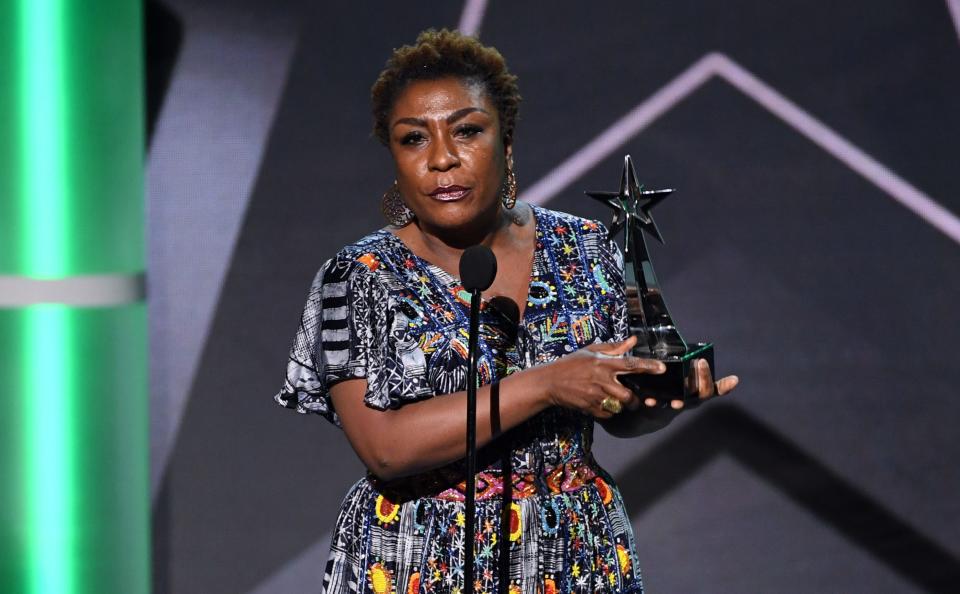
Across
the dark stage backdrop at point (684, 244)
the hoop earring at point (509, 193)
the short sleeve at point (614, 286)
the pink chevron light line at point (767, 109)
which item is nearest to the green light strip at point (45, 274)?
the dark stage backdrop at point (684, 244)

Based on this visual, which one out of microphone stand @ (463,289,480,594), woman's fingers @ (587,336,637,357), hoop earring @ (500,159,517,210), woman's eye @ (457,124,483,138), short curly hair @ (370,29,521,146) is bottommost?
microphone stand @ (463,289,480,594)

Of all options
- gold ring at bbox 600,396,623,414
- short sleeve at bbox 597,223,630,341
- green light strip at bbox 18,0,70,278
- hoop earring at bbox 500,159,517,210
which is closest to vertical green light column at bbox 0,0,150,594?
green light strip at bbox 18,0,70,278

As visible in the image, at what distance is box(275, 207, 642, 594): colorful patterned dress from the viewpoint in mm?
1482

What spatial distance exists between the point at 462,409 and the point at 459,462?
0.16 m

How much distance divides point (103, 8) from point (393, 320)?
5.59 feet

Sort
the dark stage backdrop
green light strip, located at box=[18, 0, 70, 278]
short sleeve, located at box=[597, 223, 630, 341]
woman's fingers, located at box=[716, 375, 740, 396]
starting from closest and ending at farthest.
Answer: woman's fingers, located at box=[716, 375, 740, 396] → short sleeve, located at box=[597, 223, 630, 341] → green light strip, located at box=[18, 0, 70, 278] → the dark stage backdrop

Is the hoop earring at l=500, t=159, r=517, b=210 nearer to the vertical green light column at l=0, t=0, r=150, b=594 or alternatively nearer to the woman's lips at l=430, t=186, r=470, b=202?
the woman's lips at l=430, t=186, r=470, b=202

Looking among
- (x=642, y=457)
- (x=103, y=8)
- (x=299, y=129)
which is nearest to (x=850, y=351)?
(x=642, y=457)

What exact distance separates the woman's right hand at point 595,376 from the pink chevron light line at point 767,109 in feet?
5.70

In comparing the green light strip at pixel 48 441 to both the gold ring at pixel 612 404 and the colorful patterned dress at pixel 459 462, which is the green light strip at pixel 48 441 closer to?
the colorful patterned dress at pixel 459 462

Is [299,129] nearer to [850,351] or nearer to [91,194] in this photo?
[91,194]

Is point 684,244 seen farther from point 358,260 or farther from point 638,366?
point 638,366

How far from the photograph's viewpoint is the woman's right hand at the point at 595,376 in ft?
4.16

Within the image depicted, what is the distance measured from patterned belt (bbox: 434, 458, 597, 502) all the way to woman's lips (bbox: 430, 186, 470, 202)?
378 mm
